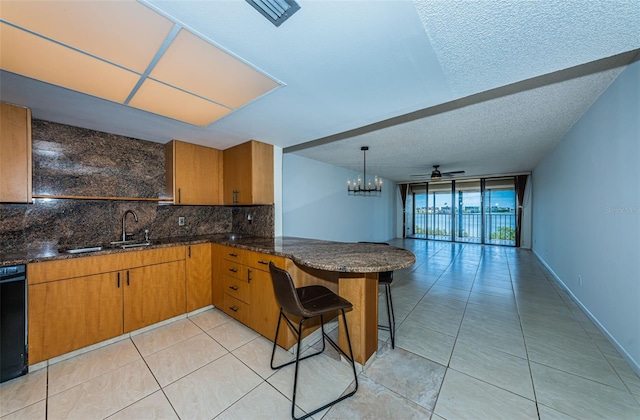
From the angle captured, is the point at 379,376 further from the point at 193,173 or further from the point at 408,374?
the point at 193,173

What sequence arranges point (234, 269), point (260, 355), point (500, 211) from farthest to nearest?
point (500, 211), point (234, 269), point (260, 355)

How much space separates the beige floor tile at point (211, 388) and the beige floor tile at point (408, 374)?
3.18ft

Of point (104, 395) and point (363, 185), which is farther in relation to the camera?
point (363, 185)

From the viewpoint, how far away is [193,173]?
125 inches

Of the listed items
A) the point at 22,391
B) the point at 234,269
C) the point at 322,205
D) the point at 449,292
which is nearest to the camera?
the point at 22,391

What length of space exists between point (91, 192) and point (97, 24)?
223 centimetres

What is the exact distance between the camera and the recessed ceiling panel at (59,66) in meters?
1.24

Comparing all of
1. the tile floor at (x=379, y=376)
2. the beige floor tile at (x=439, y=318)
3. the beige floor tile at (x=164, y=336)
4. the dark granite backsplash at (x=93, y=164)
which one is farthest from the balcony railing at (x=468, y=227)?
the dark granite backsplash at (x=93, y=164)

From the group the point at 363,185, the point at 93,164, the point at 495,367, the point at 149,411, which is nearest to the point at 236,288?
the point at 149,411

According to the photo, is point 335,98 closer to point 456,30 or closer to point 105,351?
point 456,30

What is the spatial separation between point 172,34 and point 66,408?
248cm

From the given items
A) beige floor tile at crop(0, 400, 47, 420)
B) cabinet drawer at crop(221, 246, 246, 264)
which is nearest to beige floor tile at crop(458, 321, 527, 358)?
cabinet drawer at crop(221, 246, 246, 264)

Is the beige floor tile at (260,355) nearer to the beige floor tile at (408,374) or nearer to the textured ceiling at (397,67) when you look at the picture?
the beige floor tile at (408,374)

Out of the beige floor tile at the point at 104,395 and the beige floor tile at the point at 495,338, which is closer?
the beige floor tile at the point at 104,395
